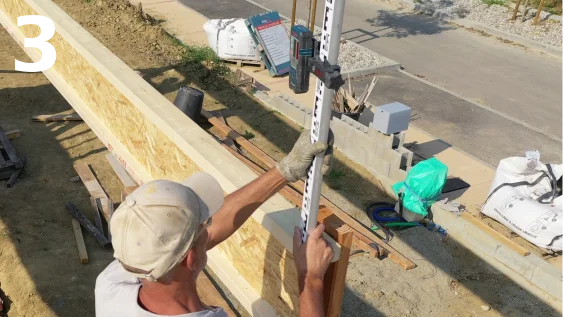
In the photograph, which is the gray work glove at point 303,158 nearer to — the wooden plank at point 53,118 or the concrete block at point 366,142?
the concrete block at point 366,142

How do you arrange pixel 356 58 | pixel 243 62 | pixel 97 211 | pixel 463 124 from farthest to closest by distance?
pixel 356 58, pixel 243 62, pixel 463 124, pixel 97 211

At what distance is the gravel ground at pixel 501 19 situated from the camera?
1641cm

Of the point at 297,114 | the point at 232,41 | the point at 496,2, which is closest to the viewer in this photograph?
the point at 297,114

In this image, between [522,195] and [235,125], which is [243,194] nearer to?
[522,195]

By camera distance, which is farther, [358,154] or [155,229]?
[358,154]

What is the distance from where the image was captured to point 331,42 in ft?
9.49

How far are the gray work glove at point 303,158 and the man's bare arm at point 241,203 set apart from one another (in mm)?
119

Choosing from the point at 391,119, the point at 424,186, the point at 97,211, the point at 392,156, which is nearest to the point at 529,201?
the point at 424,186

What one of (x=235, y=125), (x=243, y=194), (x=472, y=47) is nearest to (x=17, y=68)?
(x=235, y=125)

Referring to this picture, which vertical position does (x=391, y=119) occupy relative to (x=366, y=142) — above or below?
above

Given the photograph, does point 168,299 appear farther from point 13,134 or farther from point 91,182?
point 13,134

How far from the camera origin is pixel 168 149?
17.9ft

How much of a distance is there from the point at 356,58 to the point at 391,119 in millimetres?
5880

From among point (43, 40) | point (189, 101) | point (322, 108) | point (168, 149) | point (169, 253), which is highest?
point (322, 108)
